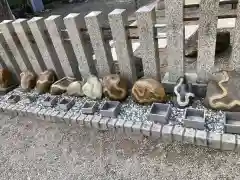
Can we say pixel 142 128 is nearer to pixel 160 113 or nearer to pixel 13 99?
pixel 160 113

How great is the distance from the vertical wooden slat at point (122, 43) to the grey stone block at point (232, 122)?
1.30m

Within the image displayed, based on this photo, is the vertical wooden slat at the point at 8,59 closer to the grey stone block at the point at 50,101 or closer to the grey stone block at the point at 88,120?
the grey stone block at the point at 50,101

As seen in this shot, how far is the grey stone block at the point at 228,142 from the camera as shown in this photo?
2377mm

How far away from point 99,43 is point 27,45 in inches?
49.5

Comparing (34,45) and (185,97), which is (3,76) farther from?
(185,97)

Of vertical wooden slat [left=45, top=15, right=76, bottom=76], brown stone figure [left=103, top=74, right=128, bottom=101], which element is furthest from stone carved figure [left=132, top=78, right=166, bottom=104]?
vertical wooden slat [left=45, top=15, right=76, bottom=76]

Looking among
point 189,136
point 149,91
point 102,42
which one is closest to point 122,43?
point 102,42

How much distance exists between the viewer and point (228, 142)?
7.82ft

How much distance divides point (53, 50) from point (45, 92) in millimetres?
674

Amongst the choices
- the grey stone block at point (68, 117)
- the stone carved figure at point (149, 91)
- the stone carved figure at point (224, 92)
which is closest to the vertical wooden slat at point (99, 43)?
the stone carved figure at point (149, 91)

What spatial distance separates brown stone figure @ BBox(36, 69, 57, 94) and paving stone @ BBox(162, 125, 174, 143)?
1.94 m

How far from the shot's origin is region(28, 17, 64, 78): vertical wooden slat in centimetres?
336

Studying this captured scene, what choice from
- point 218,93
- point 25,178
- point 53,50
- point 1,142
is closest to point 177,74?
point 218,93

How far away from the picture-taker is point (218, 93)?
8.66 feet
